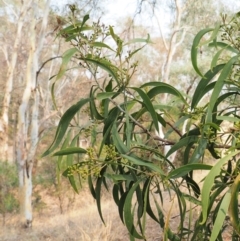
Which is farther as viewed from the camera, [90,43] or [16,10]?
[16,10]

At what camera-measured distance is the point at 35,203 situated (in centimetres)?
1034

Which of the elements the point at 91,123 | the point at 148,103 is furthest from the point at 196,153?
the point at 91,123

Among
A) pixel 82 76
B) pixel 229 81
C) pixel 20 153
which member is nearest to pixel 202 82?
pixel 229 81

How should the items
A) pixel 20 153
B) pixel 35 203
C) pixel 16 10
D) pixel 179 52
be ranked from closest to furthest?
pixel 20 153 → pixel 35 203 → pixel 16 10 → pixel 179 52

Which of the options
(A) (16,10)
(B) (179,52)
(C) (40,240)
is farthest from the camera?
(B) (179,52)

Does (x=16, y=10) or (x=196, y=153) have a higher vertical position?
(x=16, y=10)

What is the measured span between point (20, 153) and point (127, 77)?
6046 mm

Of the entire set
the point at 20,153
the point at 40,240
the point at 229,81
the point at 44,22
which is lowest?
the point at 40,240

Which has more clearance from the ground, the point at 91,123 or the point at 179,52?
the point at 179,52

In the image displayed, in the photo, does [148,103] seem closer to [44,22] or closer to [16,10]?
[44,22]

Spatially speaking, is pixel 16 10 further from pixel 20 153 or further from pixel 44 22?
pixel 20 153

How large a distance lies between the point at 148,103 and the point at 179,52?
16.6 meters

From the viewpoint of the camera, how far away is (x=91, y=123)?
35.4 inches

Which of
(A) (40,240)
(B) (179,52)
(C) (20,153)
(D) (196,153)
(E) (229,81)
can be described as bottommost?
(A) (40,240)
